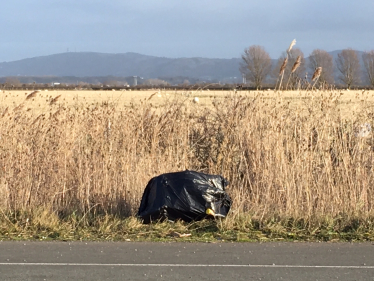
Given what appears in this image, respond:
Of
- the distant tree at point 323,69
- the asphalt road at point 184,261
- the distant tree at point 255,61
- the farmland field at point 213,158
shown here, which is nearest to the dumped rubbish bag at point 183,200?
the farmland field at point 213,158

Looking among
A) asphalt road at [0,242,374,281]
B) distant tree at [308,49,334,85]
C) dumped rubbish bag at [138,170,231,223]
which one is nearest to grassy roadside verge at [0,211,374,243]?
dumped rubbish bag at [138,170,231,223]

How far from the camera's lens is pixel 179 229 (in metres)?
8.28

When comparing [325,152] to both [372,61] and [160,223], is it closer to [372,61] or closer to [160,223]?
[160,223]

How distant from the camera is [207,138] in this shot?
11.7 meters

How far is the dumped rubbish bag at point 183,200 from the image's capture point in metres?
8.62

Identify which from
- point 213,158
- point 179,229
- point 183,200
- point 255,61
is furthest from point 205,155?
point 255,61

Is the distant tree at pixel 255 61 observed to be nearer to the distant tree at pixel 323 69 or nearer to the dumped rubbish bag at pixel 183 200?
the distant tree at pixel 323 69

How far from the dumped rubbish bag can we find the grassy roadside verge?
16cm

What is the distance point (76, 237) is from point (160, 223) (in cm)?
130

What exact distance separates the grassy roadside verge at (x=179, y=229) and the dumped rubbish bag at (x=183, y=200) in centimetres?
16

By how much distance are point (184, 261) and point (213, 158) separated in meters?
5.10

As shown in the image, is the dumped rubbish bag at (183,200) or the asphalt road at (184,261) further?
the dumped rubbish bag at (183,200)

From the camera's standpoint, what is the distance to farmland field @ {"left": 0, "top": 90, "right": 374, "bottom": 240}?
894cm

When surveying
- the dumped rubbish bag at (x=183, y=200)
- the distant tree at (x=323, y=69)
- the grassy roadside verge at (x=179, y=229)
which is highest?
the distant tree at (x=323, y=69)
